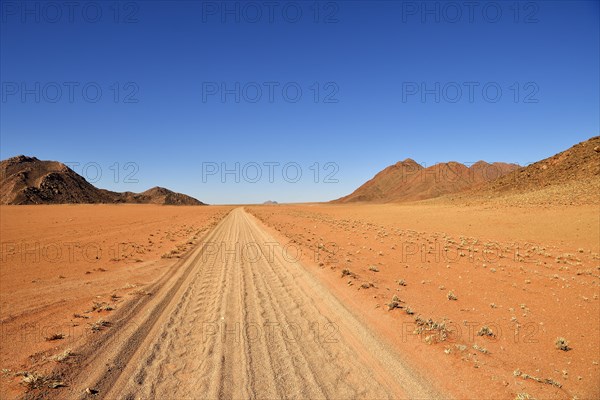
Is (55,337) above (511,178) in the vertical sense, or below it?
below

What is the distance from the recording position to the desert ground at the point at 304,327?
211 inches

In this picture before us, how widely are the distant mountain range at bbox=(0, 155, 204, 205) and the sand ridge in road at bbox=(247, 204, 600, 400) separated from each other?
137 m

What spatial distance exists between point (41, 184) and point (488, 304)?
6229 inches

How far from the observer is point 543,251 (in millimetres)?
16500

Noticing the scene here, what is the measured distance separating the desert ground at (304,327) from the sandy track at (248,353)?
0.11 ft

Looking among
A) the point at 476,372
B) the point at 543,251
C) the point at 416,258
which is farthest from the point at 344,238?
the point at 476,372

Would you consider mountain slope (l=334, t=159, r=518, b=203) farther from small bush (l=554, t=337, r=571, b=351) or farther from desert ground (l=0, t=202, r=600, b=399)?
small bush (l=554, t=337, r=571, b=351)

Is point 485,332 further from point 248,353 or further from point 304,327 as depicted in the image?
point 248,353

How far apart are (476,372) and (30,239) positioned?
29.3 m

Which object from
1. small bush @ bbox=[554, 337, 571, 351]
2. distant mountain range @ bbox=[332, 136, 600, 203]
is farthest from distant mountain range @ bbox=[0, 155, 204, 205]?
small bush @ bbox=[554, 337, 571, 351]

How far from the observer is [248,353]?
6242mm

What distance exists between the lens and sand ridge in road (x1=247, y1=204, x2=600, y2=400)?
5.73m

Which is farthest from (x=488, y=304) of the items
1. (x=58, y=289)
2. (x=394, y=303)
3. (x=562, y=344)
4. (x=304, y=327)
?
(x=58, y=289)

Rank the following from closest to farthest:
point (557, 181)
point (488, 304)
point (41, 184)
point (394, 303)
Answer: point (394, 303), point (488, 304), point (557, 181), point (41, 184)
